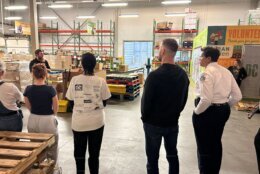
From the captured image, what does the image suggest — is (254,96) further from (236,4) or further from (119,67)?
(236,4)

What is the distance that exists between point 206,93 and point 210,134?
513 millimetres

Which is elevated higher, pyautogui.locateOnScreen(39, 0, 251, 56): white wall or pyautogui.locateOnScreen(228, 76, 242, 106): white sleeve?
pyautogui.locateOnScreen(39, 0, 251, 56): white wall

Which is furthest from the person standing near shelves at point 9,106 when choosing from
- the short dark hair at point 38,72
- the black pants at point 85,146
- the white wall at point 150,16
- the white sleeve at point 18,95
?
the white wall at point 150,16

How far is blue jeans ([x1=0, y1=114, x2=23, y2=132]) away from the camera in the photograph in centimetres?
250

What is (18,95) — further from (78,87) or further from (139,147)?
(139,147)

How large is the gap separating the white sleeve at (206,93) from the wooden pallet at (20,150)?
171 cm

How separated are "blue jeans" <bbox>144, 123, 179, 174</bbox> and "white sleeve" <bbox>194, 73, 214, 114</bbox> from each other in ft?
1.27

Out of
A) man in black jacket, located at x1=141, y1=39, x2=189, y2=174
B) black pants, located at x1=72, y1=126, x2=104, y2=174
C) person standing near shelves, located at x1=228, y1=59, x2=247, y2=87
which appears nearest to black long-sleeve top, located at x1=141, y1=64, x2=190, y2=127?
man in black jacket, located at x1=141, y1=39, x2=189, y2=174

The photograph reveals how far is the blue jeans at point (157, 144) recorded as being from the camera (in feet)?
7.10

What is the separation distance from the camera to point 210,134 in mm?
2471

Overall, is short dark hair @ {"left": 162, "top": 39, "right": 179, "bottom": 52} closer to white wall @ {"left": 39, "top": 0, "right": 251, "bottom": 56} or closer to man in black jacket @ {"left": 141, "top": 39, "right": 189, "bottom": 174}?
man in black jacket @ {"left": 141, "top": 39, "right": 189, "bottom": 174}

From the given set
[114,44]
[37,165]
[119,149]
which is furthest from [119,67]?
[37,165]

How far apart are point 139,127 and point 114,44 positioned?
1082 centimetres

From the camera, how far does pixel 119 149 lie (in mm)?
3805
